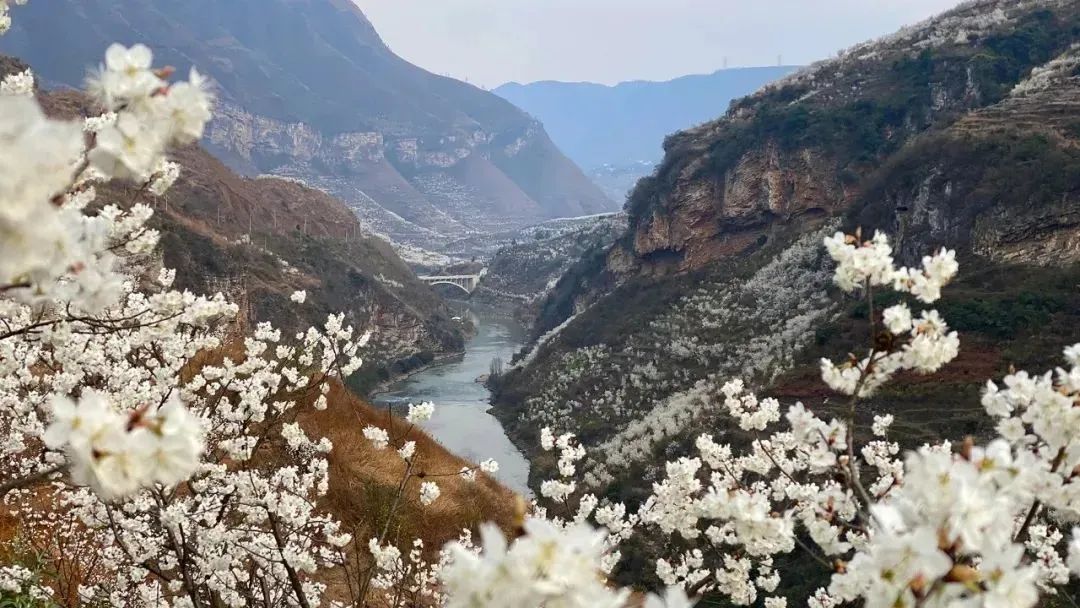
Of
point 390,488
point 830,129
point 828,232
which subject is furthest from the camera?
point 830,129

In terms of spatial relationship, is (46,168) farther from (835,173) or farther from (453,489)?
(835,173)

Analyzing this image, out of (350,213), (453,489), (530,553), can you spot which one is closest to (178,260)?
(453,489)

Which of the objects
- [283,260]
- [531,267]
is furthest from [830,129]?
[531,267]

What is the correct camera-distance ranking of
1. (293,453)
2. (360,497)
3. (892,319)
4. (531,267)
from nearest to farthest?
(892,319)
(293,453)
(360,497)
(531,267)

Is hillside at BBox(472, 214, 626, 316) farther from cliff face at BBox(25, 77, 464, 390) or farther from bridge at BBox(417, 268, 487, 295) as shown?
cliff face at BBox(25, 77, 464, 390)

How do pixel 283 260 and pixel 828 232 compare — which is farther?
pixel 283 260

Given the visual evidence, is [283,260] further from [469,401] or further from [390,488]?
[390,488]
